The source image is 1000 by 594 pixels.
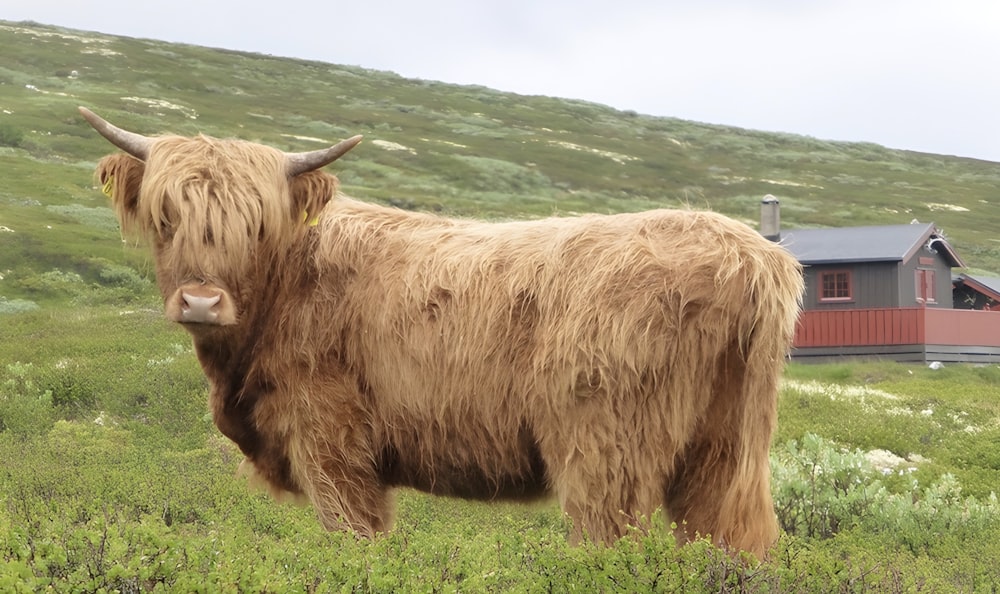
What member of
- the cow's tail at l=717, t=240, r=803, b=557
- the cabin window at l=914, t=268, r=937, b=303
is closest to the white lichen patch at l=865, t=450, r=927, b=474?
the cow's tail at l=717, t=240, r=803, b=557

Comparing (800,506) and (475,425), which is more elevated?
(475,425)

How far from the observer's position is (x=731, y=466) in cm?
515

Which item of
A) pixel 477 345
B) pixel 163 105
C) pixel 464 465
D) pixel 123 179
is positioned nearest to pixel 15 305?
pixel 123 179

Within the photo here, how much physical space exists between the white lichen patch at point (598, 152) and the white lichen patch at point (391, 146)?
20.5 metres

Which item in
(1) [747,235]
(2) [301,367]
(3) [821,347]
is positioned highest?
(1) [747,235]

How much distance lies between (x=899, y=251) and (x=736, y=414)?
3857 cm

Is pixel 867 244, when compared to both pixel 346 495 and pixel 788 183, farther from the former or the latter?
pixel 788 183

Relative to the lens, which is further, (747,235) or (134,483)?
(134,483)

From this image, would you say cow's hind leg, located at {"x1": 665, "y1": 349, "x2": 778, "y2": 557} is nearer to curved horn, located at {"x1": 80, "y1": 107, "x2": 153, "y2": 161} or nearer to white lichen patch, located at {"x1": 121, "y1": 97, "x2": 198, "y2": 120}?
curved horn, located at {"x1": 80, "y1": 107, "x2": 153, "y2": 161}

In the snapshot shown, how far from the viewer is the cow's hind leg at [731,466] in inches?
201

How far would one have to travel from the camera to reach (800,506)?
9.29 metres

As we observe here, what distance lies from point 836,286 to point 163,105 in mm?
58477

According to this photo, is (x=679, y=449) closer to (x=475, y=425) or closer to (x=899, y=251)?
(x=475, y=425)

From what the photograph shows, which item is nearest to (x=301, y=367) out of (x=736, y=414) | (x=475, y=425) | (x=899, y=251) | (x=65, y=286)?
(x=475, y=425)
